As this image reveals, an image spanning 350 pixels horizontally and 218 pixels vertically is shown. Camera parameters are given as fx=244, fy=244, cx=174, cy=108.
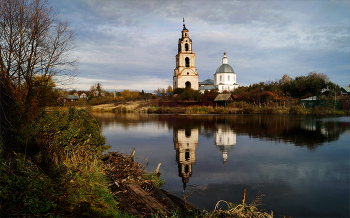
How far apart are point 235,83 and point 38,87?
304 ft

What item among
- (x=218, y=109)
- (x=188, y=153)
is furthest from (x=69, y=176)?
(x=218, y=109)

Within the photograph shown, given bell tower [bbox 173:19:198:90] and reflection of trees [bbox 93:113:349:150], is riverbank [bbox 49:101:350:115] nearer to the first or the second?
reflection of trees [bbox 93:113:349:150]

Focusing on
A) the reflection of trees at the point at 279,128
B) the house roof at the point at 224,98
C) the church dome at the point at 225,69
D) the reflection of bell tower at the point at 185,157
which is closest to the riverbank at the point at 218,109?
the house roof at the point at 224,98

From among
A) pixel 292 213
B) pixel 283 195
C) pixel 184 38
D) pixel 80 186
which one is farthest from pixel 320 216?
pixel 184 38

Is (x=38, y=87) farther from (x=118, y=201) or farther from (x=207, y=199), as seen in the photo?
(x=207, y=199)

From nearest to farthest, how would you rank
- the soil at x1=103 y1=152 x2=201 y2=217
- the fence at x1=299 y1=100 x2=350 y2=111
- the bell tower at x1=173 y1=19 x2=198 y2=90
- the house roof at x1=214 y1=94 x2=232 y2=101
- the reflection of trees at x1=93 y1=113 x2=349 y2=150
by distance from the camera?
1. the soil at x1=103 y1=152 x2=201 y2=217
2. the reflection of trees at x1=93 y1=113 x2=349 y2=150
3. the fence at x1=299 y1=100 x2=350 y2=111
4. the house roof at x1=214 y1=94 x2=232 y2=101
5. the bell tower at x1=173 y1=19 x2=198 y2=90

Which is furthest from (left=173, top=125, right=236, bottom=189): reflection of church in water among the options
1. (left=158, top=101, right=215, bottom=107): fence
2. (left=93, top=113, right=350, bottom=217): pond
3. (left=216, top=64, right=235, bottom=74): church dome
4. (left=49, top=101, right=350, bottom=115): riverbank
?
(left=216, top=64, right=235, bottom=74): church dome

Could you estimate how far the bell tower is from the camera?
2790 inches

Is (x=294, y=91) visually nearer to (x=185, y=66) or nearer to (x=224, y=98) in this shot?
(x=224, y=98)

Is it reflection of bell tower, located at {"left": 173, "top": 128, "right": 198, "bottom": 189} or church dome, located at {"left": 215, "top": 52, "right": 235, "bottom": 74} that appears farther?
church dome, located at {"left": 215, "top": 52, "right": 235, "bottom": 74}

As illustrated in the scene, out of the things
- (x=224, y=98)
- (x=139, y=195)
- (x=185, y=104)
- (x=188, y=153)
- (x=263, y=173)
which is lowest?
(x=263, y=173)

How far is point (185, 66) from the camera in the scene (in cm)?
7294

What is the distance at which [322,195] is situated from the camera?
6.36 metres

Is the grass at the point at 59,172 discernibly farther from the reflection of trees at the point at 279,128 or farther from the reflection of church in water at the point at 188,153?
the reflection of trees at the point at 279,128
